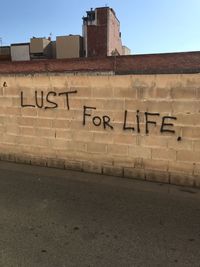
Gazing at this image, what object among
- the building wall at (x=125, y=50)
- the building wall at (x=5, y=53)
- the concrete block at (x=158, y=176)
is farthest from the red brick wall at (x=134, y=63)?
the building wall at (x=125, y=50)

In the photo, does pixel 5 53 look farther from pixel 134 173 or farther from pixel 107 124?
pixel 134 173

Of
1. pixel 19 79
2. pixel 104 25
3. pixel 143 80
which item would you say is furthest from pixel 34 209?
pixel 104 25

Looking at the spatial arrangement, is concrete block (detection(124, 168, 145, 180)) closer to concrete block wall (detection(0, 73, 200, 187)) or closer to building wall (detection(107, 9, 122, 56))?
concrete block wall (detection(0, 73, 200, 187))

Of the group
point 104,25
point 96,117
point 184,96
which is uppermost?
point 104,25

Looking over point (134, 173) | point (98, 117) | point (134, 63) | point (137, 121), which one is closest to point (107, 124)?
point (98, 117)

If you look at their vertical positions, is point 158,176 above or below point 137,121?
below

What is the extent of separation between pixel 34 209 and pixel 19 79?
305 centimetres

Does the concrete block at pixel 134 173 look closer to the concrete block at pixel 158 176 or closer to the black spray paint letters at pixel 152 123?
the concrete block at pixel 158 176

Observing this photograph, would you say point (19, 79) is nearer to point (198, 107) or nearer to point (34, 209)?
point (34, 209)

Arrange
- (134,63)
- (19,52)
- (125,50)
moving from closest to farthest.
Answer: (134,63) → (19,52) → (125,50)

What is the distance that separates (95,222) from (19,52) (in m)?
38.9

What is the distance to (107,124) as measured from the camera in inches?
221

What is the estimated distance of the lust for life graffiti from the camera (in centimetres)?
514

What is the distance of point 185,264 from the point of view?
2980 millimetres
